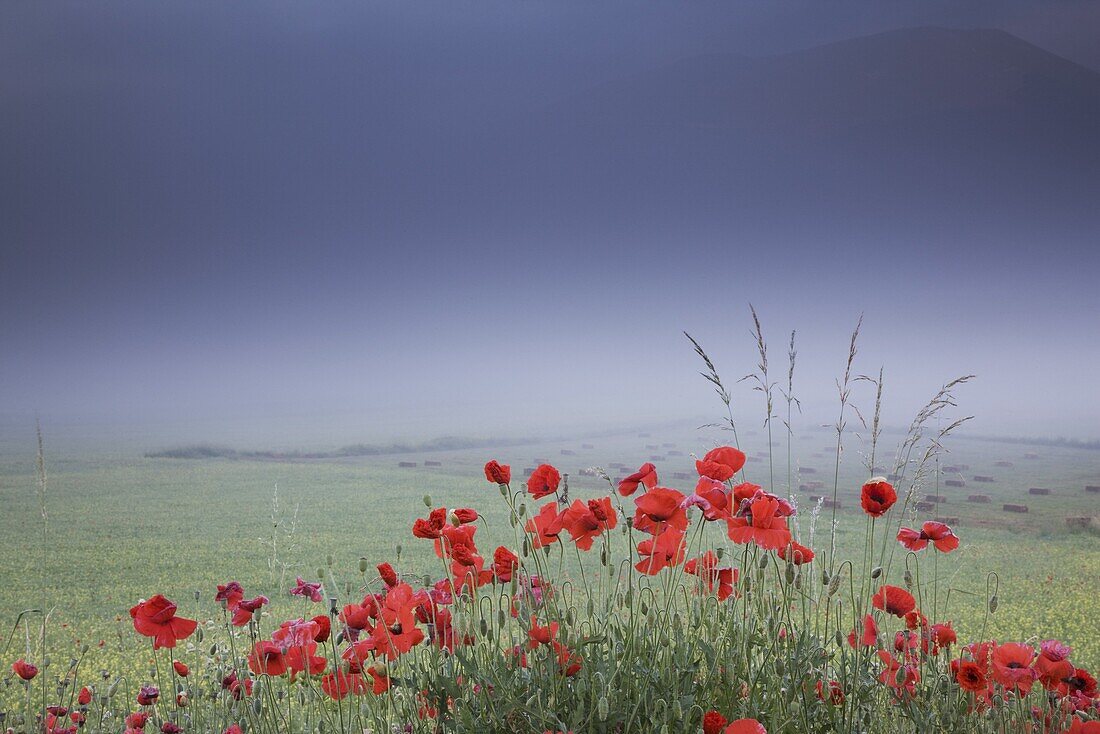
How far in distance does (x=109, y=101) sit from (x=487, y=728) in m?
15.2

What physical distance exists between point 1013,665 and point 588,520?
3.31 feet

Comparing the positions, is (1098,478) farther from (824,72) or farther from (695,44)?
(695,44)

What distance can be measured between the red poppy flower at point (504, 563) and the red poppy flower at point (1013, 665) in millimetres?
1032

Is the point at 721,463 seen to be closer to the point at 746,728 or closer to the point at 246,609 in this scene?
the point at 746,728

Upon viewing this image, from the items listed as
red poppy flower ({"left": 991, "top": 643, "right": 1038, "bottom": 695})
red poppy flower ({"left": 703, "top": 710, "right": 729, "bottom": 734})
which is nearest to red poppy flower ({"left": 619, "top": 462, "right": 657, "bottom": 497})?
red poppy flower ({"left": 703, "top": 710, "right": 729, "bottom": 734})

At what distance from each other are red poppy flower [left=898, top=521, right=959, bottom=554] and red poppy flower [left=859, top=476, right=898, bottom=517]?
5.0 inches

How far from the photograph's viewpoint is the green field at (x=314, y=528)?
5.11 m

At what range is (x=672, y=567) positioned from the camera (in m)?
1.65

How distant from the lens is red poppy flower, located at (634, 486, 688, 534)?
1521 millimetres

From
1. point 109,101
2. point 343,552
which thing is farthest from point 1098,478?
point 109,101

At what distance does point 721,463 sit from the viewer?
5.51 feet

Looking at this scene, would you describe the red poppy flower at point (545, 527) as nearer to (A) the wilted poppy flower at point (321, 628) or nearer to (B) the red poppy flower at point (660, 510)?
(B) the red poppy flower at point (660, 510)

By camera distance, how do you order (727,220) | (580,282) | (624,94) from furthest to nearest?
(624,94)
(580,282)
(727,220)

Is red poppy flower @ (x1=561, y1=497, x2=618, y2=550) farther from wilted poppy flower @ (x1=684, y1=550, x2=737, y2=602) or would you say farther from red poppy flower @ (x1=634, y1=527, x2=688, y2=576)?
wilted poppy flower @ (x1=684, y1=550, x2=737, y2=602)
